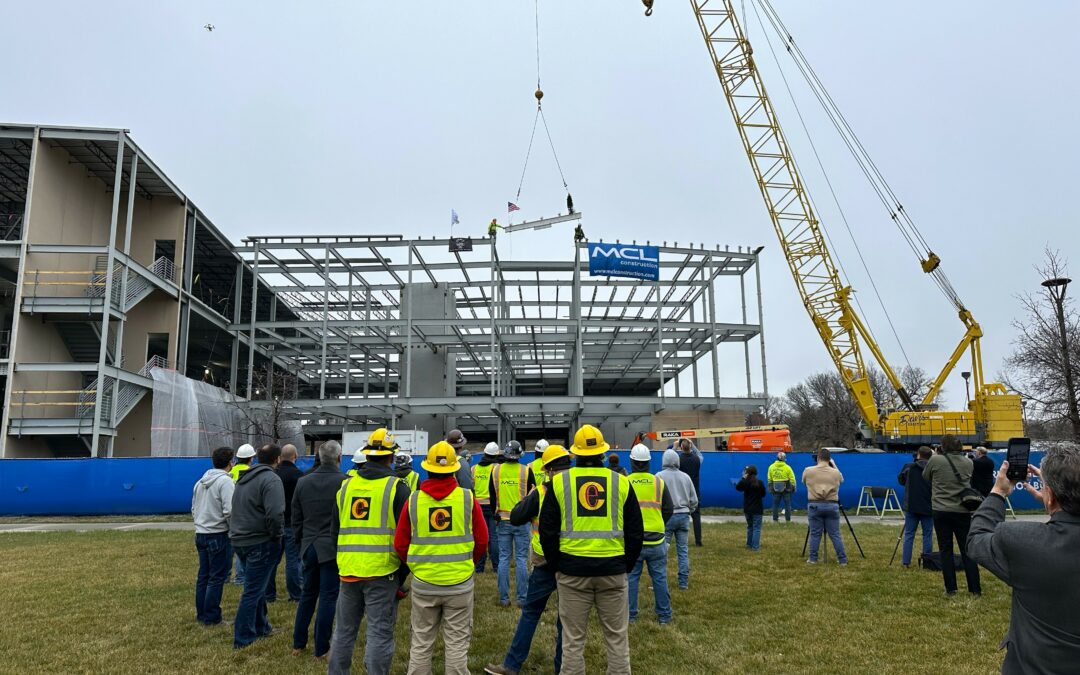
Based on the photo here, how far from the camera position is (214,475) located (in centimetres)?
693

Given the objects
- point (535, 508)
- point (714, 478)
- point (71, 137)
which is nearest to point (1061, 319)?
point (714, 478)

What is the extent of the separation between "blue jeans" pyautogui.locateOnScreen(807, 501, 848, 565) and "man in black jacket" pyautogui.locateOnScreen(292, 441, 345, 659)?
711cm

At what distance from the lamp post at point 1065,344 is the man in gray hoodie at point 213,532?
30650 mm

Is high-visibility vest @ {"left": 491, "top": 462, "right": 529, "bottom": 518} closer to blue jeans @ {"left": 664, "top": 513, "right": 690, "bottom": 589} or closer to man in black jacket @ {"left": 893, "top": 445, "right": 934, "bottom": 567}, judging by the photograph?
blue jeans @ {"left": 664, "top": 513, "right": 690, "bottom": 589}

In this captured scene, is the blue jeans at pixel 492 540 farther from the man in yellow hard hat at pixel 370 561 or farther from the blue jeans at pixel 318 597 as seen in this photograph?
the man in yellow hard hat at pixel 370 561

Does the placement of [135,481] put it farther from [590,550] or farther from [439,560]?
[590,550]

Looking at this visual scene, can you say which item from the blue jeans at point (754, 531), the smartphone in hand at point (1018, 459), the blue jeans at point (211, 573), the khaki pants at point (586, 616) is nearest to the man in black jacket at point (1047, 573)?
the smartphone in hand at point (1018, 459)

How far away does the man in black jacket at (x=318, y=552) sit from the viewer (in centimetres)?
584

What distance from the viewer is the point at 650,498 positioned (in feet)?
21.5

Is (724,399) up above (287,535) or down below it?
above

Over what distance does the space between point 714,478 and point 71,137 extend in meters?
24.0

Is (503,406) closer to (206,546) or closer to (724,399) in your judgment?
(724,399)

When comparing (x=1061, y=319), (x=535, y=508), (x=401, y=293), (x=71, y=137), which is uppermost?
(x=71, y=137)

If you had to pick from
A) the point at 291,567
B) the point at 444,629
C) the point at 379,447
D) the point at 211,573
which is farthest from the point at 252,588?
the point at 444,629
